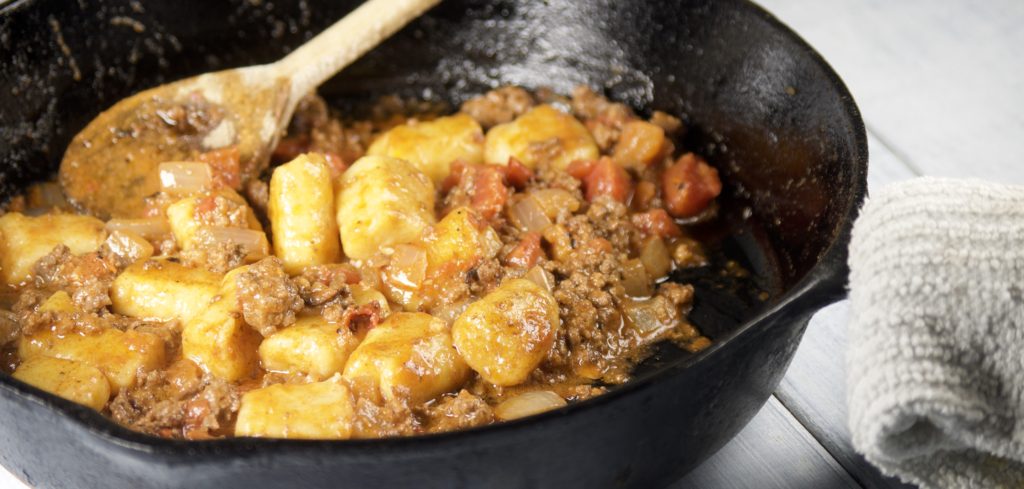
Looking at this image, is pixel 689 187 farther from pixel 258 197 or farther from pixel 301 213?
pixel 258 197

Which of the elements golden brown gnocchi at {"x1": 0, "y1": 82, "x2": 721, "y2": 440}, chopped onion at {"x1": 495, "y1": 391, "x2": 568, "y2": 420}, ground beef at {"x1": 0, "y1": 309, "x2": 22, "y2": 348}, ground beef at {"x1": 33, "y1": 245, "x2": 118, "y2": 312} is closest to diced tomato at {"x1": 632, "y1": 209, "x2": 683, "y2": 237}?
golden brown gnocchi at {"x1": 0, "y1": 82, "x2": 721, "y2": 440}

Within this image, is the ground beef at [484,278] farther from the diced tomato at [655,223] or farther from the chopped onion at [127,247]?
the chopped onion at [127,247]

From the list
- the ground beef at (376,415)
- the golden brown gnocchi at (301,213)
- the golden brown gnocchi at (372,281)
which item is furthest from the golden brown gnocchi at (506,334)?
the golden brown gnocchi at (301,213)

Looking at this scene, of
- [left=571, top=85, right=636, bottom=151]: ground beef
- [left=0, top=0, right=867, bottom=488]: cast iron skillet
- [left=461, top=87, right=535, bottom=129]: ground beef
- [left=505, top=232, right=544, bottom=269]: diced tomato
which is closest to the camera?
[left=0, top=0, right=867, bottom=488]: cast iron skillet

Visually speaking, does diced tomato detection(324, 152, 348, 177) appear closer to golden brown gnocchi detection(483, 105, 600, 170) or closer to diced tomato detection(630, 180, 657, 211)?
golden brown gnocchi detection(483, 105, 600, 170)

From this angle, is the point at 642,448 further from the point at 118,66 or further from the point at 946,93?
the point at 946,93
